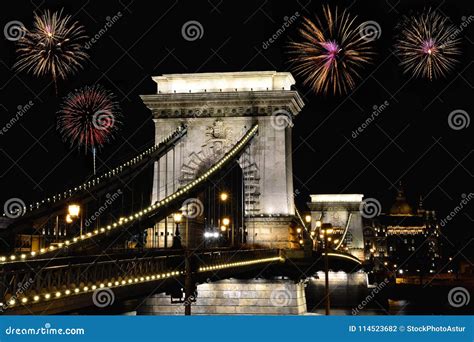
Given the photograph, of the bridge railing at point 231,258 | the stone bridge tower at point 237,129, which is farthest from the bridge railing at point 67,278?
the stone bridge tower at point 237,129

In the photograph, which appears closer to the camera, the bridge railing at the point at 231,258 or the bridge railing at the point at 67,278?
the bridge railing at the point at 67,278

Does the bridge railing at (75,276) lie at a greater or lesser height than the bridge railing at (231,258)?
lesser

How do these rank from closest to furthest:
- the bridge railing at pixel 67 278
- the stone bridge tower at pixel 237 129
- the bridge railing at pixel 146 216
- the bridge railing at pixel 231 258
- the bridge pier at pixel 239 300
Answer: the bridge railing at pixel 67 278 → the bridge railing at pixel 146 216 → the bridge railing at pixel 231 258 → the bridge pier at pixel 239 300 → the stone bridge tower at pixel 237 129

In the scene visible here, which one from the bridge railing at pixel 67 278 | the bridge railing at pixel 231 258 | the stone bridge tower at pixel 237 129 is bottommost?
the bridge railing at pixel 67 278

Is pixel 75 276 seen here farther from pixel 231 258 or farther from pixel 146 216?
pixel 231 258

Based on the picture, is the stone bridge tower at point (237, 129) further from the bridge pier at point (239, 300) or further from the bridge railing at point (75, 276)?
the bridge railing at point (75, 276)

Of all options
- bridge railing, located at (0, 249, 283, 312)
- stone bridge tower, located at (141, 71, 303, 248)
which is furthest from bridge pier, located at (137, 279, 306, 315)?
bridge railing, located at (0, 249, 283, 312)

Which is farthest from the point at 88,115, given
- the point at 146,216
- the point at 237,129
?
the point at 237,129
